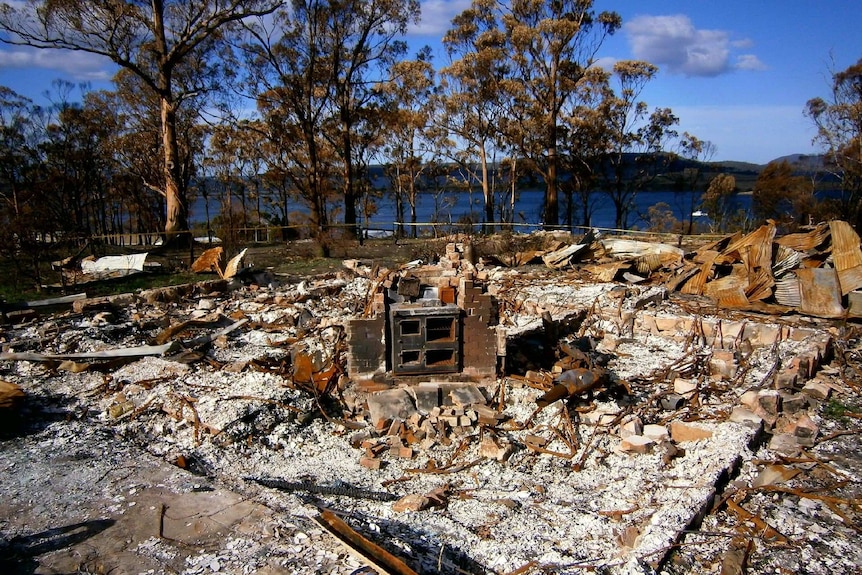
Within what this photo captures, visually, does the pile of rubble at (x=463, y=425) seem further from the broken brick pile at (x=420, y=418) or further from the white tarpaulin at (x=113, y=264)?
the white tarpaulin at (x=113, y=264)

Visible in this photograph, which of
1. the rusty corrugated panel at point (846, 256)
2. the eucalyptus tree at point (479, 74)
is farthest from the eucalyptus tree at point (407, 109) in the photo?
the rusty corrugated panel at point (846, 256)

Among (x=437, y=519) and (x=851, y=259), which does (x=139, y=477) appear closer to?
(x=437, y=519)

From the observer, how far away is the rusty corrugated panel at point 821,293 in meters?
8.63

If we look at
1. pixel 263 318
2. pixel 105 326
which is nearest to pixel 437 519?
pixel 263 318

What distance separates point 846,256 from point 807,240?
1.14 m

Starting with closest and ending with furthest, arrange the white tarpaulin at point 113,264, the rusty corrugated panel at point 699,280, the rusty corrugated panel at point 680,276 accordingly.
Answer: the rusty corrugated panel at point 699,280
the rusty corrugated panel at point 680,276
the white tarpaulin at point 113,264

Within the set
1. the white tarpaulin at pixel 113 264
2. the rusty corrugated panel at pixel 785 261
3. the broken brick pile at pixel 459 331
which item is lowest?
the broken brick pile at pixel 459 331

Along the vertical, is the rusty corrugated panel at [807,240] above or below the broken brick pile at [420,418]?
above

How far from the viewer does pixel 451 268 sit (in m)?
8.81

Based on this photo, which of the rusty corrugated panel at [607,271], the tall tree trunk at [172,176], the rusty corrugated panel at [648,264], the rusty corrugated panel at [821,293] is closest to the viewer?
the rusty corrugated panel at [821,293]

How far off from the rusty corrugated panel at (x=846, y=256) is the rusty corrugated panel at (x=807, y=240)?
38 centimetres

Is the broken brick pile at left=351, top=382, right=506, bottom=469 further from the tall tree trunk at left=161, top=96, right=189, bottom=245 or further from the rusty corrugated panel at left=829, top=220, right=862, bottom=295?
the tall tree trunk at left=161, top=96, right=189, bottom=245

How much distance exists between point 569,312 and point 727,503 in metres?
5.68

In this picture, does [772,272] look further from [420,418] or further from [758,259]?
[420,418]
